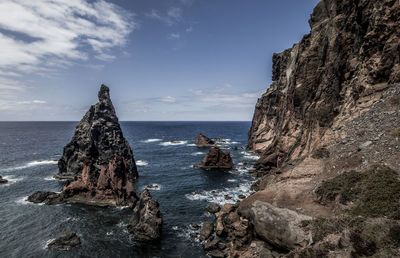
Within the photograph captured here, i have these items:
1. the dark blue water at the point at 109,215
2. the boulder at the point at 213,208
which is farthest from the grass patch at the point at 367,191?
the boulder at the point at 213,208

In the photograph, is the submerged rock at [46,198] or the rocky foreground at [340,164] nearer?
the rocky foreground at [340,164]

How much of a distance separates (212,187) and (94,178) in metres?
25.2

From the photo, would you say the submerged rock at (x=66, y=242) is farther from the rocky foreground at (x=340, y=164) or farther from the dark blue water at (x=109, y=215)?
the rocky foreground at (x=340, y=164)

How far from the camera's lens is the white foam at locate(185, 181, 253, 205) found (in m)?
43.1

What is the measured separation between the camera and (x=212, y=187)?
51406 mm

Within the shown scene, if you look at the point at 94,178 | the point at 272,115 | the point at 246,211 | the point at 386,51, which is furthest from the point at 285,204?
the point at 272,115

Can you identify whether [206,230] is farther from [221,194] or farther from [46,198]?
[46,198]

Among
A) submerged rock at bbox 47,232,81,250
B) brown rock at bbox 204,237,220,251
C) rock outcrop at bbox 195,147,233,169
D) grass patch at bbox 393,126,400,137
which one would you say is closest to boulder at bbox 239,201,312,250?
brown rock at bbox 204,237,220,251

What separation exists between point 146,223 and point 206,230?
816 centimetres

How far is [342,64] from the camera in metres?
36.5

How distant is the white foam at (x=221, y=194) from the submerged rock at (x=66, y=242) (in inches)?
814

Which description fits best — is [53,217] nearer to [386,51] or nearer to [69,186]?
[69,186]

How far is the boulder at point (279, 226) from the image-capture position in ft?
64.1

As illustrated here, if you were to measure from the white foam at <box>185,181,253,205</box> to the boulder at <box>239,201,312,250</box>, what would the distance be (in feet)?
61.2
